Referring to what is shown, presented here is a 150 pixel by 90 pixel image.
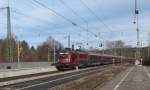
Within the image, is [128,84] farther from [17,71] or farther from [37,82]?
[17,71]

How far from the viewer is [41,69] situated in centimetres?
5366

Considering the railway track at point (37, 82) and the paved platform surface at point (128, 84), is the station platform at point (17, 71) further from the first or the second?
the paved platform surface at point (128, 84)

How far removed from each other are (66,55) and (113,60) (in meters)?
61.8

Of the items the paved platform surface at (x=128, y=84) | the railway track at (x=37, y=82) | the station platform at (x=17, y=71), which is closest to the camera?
the paved platform surface at (x=128, y=84)

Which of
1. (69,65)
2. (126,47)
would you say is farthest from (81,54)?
(126,47)

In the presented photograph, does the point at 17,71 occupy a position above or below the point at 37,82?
above

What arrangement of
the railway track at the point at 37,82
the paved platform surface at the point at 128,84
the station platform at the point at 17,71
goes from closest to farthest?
Answer: 1. the paved platform surface at the point at 128,84
2. the railway track at the point at 37,82
3. the station platform at the point at 17,71

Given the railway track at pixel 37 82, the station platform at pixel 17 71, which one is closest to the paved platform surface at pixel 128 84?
the railway track at pixel 37 82

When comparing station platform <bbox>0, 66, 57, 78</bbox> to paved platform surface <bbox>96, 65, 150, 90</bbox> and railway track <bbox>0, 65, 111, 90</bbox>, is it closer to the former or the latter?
railway track <bbox>0, 65, 111, 90</bbox>

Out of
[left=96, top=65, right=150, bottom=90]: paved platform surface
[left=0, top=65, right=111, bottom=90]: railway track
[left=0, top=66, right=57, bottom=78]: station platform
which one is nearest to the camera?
[left=96, top=65, right=150, bottom=90]: paved platform surface

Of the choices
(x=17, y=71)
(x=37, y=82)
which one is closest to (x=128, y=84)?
(x=37, y=82)

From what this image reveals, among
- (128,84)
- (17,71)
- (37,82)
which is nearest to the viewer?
(128,84)

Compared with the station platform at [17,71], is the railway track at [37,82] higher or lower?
lower

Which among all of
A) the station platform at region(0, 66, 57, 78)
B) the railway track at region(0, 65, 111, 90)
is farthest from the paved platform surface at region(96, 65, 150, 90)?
the station platform at region(0, 66, 57, 78)
